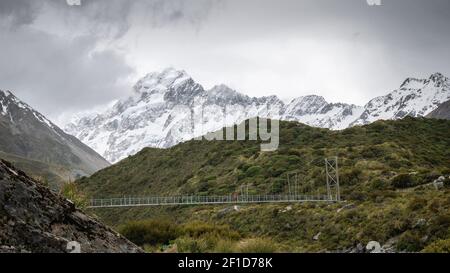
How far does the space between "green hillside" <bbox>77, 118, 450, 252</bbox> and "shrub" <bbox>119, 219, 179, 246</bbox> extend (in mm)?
75

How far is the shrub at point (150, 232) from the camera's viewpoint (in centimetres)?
1473

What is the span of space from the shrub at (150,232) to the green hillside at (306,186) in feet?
0.25

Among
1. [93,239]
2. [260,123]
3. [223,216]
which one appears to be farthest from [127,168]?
[93,239]

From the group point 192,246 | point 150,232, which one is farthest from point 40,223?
point 150,232

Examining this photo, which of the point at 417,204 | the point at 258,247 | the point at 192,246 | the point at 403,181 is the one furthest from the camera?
the point at 403,181

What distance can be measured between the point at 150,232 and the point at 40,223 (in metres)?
8.53

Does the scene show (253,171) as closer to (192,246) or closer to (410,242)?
(410,242)

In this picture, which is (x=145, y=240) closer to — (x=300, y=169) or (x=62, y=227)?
(x=62, y=227)

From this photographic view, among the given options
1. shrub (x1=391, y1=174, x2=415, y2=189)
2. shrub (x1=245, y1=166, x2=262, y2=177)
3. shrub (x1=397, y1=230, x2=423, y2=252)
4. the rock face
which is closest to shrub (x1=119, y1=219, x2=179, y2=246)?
the rock face

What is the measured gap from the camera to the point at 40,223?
6812 millimetres

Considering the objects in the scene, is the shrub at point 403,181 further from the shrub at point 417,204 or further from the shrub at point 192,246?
the shrub at point 192,246

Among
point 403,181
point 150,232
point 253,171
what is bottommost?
point 150,232

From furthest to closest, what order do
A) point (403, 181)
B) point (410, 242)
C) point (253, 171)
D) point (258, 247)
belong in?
1. point (253, 171)
2. point (403, 181)
3. point (410, 242)
4. point (258, 247)

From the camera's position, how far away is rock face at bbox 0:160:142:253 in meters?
6.41
